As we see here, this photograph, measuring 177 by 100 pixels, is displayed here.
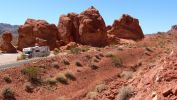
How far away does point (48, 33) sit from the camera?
73.3 metres

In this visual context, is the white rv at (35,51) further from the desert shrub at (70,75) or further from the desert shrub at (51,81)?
the desert shrub at (51,81)

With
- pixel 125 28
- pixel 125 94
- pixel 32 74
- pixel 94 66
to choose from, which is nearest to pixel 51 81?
pixel 32 74

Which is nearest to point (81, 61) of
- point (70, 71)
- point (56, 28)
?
point (70, 71)

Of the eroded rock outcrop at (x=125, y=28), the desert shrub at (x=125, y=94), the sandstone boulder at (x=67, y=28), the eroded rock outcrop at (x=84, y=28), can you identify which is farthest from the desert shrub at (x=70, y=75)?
the eroded rock outcrop at (x=125, y=28)

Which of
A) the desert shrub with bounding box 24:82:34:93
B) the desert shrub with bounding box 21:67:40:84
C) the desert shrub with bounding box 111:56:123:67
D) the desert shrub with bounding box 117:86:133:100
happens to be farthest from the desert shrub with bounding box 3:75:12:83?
the desert shrub with bounding box 117:86:133:100

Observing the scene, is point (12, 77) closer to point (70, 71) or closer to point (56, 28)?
point (70, 71)

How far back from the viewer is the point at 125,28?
82.2m

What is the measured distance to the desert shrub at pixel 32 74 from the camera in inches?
1387

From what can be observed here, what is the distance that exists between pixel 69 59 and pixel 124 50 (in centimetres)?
1194

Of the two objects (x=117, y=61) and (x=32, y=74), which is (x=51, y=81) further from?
(x=117, y=61)

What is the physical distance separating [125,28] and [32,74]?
48.7 m

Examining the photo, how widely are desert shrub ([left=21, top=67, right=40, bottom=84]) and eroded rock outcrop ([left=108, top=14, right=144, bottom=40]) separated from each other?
4611cm

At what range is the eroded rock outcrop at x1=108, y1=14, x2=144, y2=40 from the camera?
81.7 metres

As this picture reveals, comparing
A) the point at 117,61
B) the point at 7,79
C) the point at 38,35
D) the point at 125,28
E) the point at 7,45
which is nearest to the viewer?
the point at 7,79
